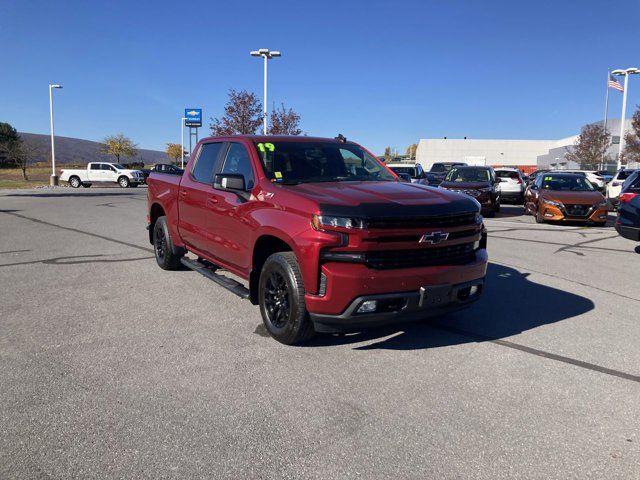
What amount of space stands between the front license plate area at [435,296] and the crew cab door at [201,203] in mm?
2488

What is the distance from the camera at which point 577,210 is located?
13891 millimetres

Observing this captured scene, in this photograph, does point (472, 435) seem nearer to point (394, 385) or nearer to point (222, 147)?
point (394, 385)

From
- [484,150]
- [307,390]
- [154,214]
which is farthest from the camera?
[484,150]

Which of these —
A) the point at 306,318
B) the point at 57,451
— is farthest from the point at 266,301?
the point at 57,451

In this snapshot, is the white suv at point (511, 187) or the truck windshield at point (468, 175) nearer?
the truck windshield at point (468, 175)

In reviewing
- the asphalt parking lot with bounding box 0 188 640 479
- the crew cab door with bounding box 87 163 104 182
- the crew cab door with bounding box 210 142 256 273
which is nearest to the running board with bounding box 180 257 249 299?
the crew cab door with bounding box 210 142 256 273

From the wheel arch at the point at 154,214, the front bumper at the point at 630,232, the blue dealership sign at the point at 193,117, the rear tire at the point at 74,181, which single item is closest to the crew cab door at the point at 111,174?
the rear tire at the point at 74,181

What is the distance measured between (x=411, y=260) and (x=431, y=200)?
60 cm

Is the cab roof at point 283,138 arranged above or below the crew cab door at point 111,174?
above

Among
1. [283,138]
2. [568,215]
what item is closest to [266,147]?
[283,138]

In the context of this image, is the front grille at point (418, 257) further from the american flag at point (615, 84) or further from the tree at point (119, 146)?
the tree at point (119, 146)

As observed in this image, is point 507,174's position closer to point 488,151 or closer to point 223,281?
point 223,281

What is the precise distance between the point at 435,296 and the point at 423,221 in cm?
60

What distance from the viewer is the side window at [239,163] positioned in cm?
497
